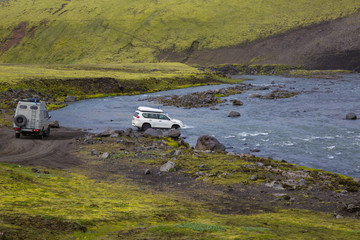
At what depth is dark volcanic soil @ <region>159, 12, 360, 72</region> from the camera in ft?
476

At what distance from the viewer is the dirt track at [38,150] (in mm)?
25047

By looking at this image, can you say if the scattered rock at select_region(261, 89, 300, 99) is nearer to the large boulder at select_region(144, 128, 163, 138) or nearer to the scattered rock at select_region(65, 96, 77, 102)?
the scattered rock at select_region(65, 96, 77, 102)

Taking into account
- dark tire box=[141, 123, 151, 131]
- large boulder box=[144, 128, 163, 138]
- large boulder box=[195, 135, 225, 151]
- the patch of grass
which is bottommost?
the patch of grass

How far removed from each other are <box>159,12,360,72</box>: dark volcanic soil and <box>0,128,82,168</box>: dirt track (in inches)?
5049

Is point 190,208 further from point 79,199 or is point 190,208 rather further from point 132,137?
point 132,137

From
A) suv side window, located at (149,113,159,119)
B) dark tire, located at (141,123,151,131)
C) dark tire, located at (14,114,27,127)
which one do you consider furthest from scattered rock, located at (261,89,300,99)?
dark tire, located at (14,114,27,127)

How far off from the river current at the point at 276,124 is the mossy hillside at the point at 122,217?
14.4 meters

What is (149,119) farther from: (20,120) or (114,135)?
(20,120)

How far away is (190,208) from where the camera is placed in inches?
618

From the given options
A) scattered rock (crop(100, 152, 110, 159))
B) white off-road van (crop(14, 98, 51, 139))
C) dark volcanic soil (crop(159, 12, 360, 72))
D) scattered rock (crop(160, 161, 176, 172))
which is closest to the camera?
scattered rock (crop(160, 161, 176, 172))

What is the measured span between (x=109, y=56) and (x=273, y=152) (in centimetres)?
17457

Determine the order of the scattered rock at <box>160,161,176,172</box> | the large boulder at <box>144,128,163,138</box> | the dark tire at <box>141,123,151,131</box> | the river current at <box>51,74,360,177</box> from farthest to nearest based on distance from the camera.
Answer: the dark tire at <box>141,123,151,131</box> → the large boulder at <box>144,128,163,138</box> → the river current at <box>51,74,360,177</box> → the scattered rock at <box>160,161,176,172</box>

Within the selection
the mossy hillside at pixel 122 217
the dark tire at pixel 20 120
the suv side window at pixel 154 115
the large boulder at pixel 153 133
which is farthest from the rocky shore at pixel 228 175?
the suv side window at pixel 154 115

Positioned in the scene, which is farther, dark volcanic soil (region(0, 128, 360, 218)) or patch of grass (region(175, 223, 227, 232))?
dark volcanic soil (region(0, 128, 360, 218))
